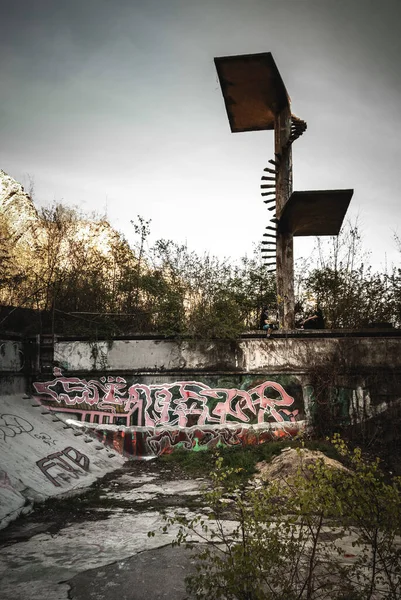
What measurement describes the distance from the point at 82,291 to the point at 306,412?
7.12 m

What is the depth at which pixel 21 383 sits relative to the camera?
1088cm

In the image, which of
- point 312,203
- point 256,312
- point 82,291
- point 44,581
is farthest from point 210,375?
point 44,581

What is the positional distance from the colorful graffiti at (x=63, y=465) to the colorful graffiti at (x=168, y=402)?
1855mm

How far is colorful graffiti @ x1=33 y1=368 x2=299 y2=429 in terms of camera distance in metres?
10.8

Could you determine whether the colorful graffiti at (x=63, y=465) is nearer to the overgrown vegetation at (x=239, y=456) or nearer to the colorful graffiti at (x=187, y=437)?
the colorful graffiti at (x=187, y=437)

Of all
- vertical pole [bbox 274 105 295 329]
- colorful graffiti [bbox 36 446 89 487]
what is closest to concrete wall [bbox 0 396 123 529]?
colorful graffiti [bbox 36 446 89 487]

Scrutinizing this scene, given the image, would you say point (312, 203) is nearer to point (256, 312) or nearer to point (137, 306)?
point (256, 312)

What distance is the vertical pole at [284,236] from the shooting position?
1180 centimetres

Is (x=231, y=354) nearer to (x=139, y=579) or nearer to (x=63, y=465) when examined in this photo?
(x=63, y=465)

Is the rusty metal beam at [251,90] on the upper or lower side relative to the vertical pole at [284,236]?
upper

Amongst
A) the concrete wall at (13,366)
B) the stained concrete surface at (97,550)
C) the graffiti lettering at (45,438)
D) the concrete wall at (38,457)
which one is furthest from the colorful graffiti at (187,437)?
the stained concrete surface at (97,550)

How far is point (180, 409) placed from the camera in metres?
10.9

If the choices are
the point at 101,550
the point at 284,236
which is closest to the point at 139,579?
the point at 101,550

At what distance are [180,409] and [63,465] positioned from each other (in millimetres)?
3374
